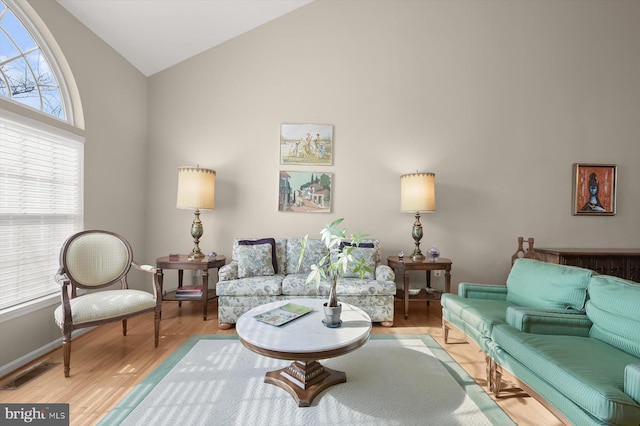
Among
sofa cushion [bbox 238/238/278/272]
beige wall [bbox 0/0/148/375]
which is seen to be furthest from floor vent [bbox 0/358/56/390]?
sofa cushion [bbox 238/238/278/272]

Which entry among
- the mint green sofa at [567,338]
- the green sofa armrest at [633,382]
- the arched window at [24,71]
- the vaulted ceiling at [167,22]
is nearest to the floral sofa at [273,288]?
the mint green sofa at [567,338]

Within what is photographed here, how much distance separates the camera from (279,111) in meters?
3.92

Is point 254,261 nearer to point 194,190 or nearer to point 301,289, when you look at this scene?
point 301,289

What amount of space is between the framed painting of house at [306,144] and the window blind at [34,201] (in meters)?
2.21

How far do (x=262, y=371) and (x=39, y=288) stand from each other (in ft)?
7.08

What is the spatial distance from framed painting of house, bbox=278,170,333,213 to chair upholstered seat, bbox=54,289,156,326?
6.32ft

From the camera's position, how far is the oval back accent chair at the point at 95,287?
217 centimetres

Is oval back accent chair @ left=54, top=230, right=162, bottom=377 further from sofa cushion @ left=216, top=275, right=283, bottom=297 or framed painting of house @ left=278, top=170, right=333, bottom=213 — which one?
framed painting of house @ left=278, top=170, right=333, bottom=213

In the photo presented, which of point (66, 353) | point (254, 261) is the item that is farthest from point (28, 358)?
point (254, 261)

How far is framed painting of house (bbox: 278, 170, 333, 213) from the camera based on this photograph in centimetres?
390

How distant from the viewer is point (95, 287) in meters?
2.63

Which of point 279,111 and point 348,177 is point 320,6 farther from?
point 348,177

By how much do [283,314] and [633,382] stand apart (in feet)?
6.13

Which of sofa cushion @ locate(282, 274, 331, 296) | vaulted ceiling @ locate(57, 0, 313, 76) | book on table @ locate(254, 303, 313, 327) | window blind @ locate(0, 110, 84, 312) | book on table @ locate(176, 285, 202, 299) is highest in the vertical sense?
vaulted ceiling @ locate(57, 0, 313, 76)
